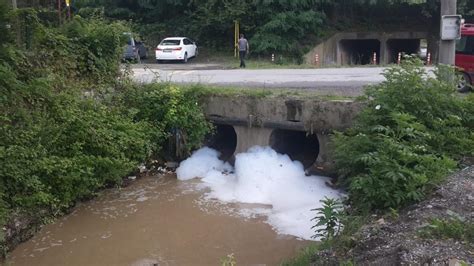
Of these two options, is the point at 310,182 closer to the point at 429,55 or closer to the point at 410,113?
the point at 410,113

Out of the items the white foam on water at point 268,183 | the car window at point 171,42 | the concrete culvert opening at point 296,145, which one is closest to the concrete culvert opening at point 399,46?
the car window at point 171,42

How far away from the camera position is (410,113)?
8.77 meters

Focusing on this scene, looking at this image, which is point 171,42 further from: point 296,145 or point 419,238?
point 419,238

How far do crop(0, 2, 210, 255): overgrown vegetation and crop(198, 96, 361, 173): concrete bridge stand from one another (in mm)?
732

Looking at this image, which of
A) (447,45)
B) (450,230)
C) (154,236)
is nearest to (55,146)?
(154,236)

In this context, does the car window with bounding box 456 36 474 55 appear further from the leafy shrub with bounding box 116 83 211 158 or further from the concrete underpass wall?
the concrete underpass wall

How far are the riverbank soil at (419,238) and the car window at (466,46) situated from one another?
26.4 feet

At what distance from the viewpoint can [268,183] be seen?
12.1 m

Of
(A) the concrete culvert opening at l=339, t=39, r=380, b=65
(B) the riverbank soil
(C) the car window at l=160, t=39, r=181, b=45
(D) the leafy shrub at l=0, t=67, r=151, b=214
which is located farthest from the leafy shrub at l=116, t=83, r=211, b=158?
(A) the concrete culvert opening at l=339, t=39, r=380, b=65

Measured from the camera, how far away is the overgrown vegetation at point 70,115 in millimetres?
9445

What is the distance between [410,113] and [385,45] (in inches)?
973

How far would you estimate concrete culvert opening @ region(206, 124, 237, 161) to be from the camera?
48.2 ft

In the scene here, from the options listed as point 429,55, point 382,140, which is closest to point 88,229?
point 382,140

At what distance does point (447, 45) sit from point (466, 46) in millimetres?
5103
